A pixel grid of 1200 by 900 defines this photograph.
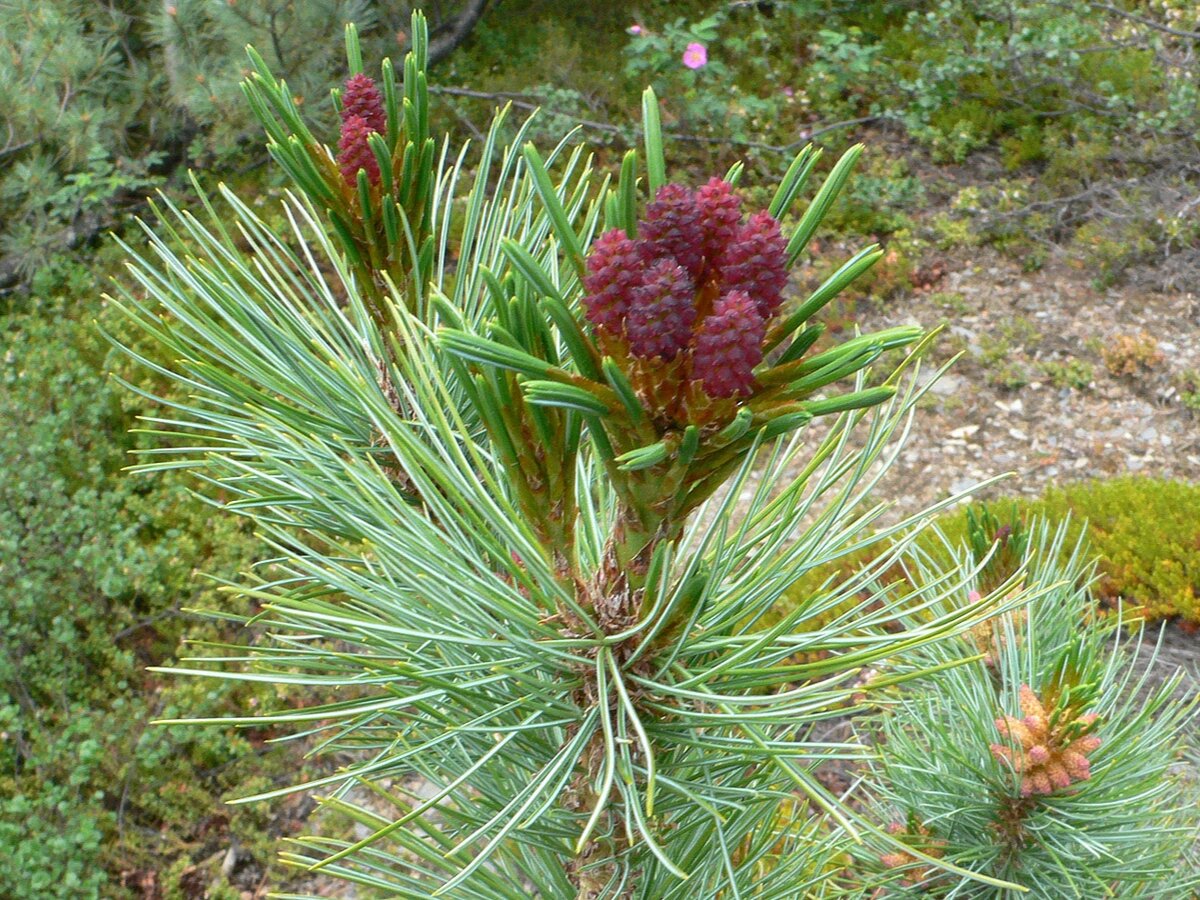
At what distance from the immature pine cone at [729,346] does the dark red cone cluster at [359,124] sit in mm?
407

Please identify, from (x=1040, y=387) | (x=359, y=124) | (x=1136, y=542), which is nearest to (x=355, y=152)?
(x=359, y=124)

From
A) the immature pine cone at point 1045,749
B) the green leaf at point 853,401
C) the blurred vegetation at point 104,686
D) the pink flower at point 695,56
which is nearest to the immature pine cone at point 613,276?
the green leaf at point 853,401

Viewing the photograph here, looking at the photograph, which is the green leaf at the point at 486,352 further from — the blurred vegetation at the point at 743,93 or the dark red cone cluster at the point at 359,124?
the blurred vegetation at the point at 743,93

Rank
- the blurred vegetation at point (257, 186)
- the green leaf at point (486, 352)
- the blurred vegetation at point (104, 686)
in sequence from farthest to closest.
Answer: the blurred vegetation at point (257, 186), the blurred vegetation at point (104, 686), the green leaf at point (486, 352)

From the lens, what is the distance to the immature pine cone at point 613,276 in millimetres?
534

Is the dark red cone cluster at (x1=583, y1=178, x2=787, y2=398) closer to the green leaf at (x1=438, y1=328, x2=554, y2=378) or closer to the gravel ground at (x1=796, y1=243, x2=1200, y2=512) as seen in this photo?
the green leaf at (x1=438, y1=328, x2=554, y2=378)

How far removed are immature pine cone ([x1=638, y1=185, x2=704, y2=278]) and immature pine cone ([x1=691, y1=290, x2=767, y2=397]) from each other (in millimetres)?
34

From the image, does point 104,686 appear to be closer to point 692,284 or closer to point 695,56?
point 692,284

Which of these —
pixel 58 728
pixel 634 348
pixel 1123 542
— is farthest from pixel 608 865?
pixel 58 728

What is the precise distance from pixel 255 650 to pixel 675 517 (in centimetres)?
37

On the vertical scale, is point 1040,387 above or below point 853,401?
below

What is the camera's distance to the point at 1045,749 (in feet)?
3.42

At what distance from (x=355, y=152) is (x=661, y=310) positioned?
15.9 inches

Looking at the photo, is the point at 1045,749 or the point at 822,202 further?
the point at 1045,749
